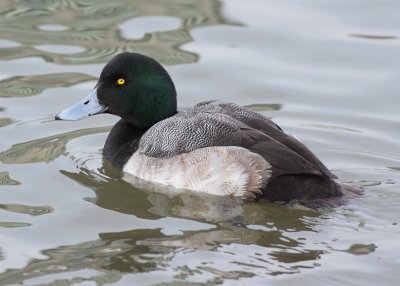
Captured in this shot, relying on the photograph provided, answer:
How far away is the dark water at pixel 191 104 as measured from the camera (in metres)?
7.50

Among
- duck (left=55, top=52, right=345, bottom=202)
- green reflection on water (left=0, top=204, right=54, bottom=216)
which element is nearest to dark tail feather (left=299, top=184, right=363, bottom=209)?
duck (left=55, top=52, right=345, bottom=202)

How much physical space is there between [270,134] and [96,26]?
4.73 m

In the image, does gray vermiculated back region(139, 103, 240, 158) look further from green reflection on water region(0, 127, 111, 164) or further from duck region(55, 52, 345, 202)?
green reflection on water region(0, 127, 111, 164)

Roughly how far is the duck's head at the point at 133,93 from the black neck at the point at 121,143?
0.07 metres

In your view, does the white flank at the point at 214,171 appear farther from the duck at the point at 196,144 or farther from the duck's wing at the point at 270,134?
the duck's wing at the point at 270,134

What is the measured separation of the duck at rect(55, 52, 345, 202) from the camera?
8.52 meters

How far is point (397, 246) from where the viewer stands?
25.4 feet

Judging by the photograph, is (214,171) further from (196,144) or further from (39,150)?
(39,150)

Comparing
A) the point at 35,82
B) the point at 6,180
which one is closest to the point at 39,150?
the point at 6,180

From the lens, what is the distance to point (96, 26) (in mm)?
12953

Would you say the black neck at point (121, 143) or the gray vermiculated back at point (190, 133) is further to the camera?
the black neck at point (121, 143)

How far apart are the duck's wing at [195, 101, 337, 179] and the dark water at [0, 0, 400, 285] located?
414mm

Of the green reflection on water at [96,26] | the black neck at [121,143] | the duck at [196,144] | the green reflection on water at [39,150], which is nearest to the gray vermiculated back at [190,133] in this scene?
the duck at [196,144]

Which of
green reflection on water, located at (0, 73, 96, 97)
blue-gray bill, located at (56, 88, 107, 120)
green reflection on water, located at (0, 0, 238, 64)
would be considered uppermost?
green reflection on water, located at (0, 0, 238, 64)
